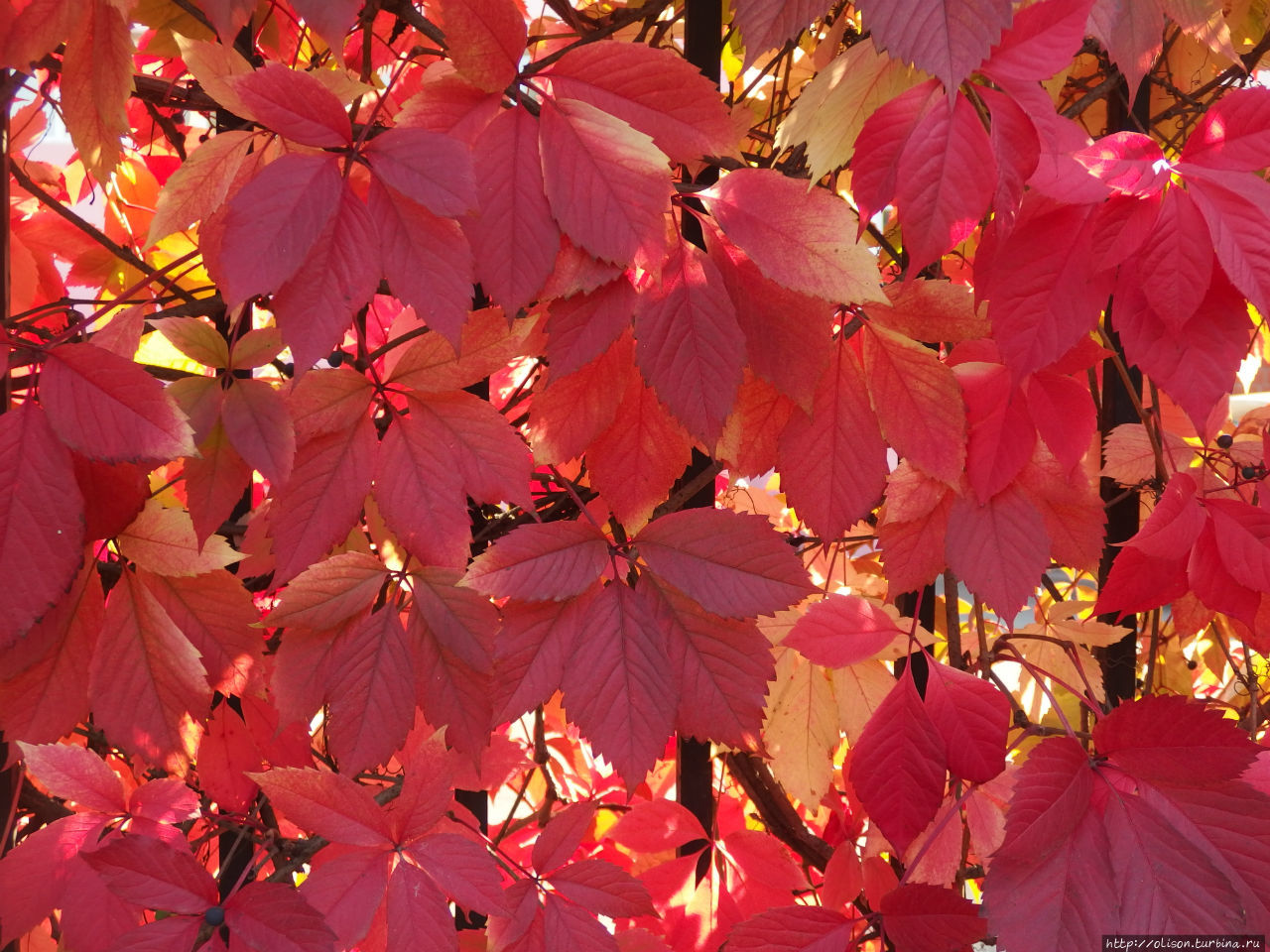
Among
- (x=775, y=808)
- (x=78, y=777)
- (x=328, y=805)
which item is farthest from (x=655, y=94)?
(x=775, y=808)

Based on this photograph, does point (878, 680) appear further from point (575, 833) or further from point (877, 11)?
point (877, 11)

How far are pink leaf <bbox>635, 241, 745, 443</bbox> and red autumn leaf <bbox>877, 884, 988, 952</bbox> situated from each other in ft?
0.95

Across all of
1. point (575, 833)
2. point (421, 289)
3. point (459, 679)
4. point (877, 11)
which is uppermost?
point (877, 11)

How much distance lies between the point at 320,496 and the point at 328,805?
16 cm

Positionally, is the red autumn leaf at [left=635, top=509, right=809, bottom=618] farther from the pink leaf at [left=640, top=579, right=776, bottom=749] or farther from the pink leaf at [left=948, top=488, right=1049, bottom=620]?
the pink leaf at [left=948, top=488, right=1049, bottom=620]

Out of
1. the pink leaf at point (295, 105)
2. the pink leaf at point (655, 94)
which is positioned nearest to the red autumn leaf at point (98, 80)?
the pink leaf at point (295, 105)

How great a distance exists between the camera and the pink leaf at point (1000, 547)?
0.59m

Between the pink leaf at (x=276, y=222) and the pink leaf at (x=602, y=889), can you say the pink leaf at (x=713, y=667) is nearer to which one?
the pink leaf at (x=602, y=889)

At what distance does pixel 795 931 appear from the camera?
22.7 inches

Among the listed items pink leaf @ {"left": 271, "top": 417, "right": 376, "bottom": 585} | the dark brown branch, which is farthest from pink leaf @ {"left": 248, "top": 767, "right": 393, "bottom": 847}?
the dark brown branch

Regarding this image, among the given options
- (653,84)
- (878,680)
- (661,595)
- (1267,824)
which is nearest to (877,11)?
(653,84)

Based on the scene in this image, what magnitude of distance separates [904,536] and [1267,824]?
0.24 m

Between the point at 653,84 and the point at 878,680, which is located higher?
the point at 653,84

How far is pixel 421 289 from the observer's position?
17.8 inches
